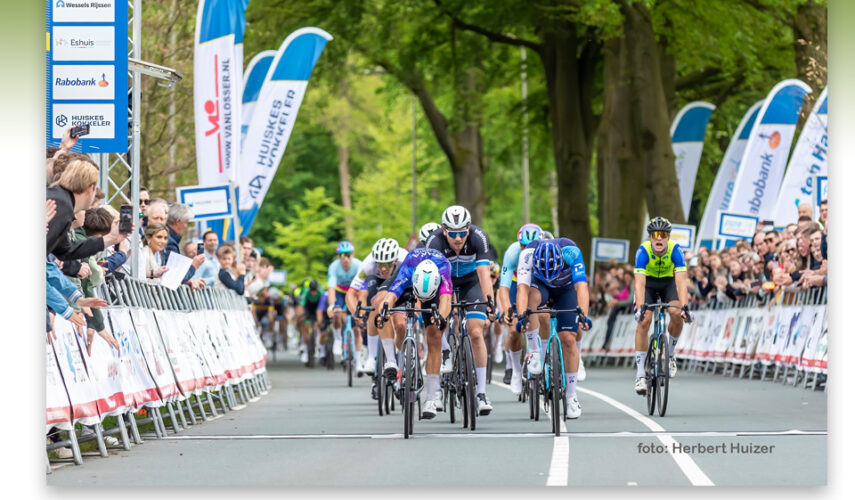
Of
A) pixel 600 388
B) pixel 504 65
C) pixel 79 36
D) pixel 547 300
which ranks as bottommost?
pixel 600 388

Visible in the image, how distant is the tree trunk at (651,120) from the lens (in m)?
32.3

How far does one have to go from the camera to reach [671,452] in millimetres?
12461

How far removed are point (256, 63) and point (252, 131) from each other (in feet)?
11.9

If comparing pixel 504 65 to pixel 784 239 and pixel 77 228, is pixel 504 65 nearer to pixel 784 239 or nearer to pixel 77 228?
pixel 784 239

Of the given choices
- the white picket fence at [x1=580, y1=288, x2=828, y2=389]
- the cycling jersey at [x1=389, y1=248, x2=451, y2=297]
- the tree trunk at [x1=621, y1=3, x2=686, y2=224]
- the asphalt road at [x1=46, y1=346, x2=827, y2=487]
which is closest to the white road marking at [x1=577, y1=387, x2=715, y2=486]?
the asphalt road at [x1=46, y1=346, x2=827, y2=487]

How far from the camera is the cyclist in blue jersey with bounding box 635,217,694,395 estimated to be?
16.8 metres

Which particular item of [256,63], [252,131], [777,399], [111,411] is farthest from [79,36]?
[256,63]

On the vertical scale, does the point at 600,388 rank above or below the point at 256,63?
below

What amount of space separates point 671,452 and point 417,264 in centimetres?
314

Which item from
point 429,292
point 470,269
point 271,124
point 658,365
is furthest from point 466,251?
point 271,124

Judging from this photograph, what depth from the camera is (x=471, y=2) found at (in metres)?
37.8

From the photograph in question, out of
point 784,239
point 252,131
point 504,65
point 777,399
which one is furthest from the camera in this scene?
point 504,65

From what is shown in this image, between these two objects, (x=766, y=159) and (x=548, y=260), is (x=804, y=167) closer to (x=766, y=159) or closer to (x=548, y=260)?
(x=766, y=159)

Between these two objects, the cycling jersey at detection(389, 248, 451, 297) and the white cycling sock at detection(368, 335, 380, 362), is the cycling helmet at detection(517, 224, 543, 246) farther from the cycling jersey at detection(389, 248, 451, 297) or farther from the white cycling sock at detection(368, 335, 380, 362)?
the white cycling sock at detection(368, 335, 380, 362)
